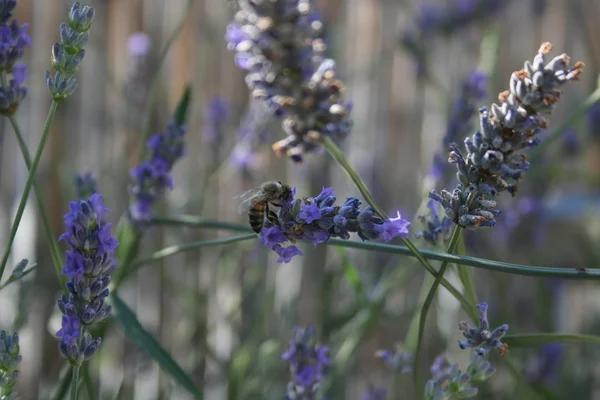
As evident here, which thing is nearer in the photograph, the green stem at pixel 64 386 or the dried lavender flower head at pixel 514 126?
the dried lavender flower head at pixel 514 126

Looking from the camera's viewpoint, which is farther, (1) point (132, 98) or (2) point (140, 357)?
(1) point (132, 98)

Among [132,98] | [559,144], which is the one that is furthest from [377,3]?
[132,98]

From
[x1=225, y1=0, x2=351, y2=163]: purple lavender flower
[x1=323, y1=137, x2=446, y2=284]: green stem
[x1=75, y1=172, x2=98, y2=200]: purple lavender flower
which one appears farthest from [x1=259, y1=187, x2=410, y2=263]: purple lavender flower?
[x1=75, y1=172, x2=98, y2=200]: purple lavender flower

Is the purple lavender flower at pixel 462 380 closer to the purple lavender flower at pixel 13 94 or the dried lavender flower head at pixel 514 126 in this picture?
the dried lavender flower head at pixel 514 126

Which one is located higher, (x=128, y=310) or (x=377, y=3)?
(x=377, y=3)

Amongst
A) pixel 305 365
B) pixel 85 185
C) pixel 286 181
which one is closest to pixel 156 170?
pixel 85 185

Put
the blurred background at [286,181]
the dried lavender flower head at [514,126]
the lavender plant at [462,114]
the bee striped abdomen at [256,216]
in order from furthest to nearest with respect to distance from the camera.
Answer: the blurred background at [286,181] < the lavender plant at [462,114] < the bee striped abdomen at [256,216] < the dried lavender flower head at [514,126]

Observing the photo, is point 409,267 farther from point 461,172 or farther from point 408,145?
point 408,145

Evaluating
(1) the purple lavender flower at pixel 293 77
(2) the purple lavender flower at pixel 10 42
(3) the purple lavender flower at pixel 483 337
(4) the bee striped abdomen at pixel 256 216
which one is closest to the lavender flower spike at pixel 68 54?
(2) the purple lavender flower at pixel 10 42
